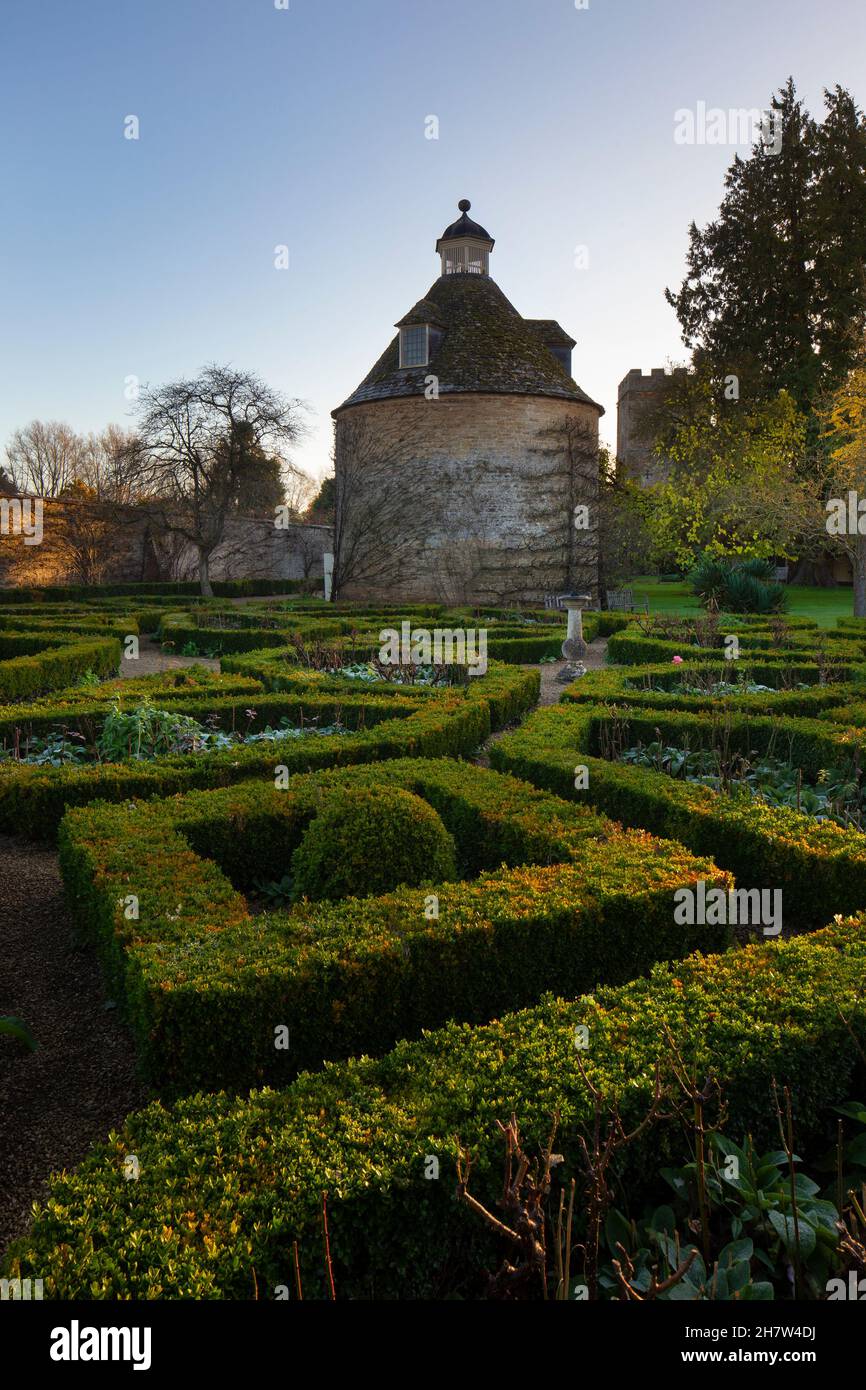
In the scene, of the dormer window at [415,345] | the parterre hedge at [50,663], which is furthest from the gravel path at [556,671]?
the dormer window at [415,345]

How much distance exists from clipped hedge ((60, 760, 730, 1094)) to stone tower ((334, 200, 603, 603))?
2283 centimetres

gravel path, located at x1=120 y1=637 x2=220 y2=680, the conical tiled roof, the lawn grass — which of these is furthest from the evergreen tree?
gravel path, located at x1=120 y1=637 x2=220 y2=680

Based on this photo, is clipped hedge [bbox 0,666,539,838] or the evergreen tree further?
the evergreen tree

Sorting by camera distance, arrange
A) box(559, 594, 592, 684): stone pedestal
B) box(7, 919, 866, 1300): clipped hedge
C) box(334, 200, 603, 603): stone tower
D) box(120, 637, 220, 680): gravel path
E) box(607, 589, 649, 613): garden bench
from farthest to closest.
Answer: box(607, 589, 649, 613): garden bench, box(334, 200, 603, 603): stone tower, box(120, 637, 220, 680): gravel path, box(559, 594, 592, 684): stone pedestal, box(7, 919, 866, 1300): clipped hedge

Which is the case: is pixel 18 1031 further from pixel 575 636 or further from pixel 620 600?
pixel 620 600

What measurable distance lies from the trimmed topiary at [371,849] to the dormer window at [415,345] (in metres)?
25.9

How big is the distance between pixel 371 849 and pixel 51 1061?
1.89 meters

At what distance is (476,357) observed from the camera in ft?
93.7

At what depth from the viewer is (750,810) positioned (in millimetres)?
6133

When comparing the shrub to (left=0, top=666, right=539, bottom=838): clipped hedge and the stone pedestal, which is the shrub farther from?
(left=0, top=666, right=539, bottom=838): clipped hedge

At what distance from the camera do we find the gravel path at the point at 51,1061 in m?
3.64

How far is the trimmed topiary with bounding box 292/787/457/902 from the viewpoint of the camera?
17.1 ft

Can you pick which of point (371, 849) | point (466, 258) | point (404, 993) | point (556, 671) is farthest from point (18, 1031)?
point (466, 258)
